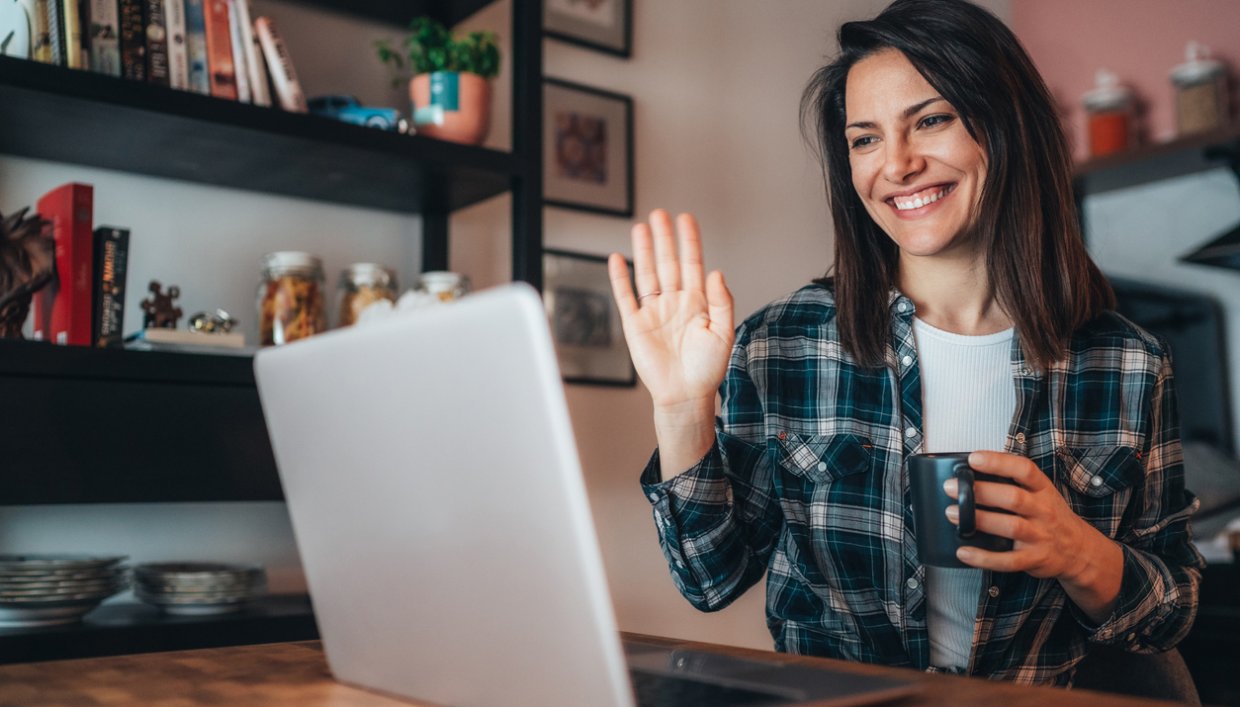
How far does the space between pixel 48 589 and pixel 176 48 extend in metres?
0.83

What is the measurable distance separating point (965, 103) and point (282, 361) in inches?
37.3

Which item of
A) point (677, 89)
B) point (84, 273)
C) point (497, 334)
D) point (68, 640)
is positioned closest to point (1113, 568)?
point (497, 334)

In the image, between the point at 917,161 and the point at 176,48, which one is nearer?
the point at 917,161

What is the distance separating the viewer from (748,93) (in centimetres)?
275

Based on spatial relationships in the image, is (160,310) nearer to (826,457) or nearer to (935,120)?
(826,457)

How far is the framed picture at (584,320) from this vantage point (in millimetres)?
2348

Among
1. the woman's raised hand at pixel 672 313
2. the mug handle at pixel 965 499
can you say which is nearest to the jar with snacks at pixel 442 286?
the woman's raised hand at pixel 672 313

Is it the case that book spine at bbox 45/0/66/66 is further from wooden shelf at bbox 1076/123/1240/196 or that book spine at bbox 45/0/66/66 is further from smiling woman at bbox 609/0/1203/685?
wooden shelf at bbox 1076/123/1240/196

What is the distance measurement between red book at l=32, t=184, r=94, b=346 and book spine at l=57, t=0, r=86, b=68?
181 millimetres

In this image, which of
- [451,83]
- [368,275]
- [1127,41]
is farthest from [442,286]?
[1127,41]

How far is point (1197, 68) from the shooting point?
308 centimetres

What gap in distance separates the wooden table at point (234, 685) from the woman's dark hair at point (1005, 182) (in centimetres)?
67

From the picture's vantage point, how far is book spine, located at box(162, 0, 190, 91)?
5.36ft

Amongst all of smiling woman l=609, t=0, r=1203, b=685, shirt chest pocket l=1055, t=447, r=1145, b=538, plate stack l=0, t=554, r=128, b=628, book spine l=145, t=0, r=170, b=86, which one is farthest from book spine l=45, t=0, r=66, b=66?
shirt chest pocket l=1055, t=447, r=1145, b=538
